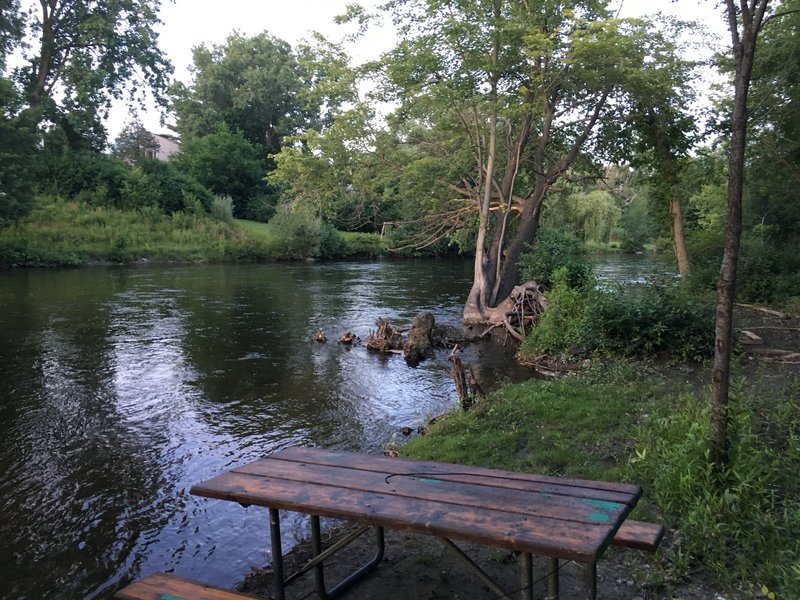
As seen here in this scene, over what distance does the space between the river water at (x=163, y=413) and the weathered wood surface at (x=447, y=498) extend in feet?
5.86

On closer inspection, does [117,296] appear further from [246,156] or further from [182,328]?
[246,156]

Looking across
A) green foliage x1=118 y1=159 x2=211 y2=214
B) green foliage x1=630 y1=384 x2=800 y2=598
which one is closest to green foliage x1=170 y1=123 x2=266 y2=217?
green foliage x1=118 y1=159 x2=211 y2=214

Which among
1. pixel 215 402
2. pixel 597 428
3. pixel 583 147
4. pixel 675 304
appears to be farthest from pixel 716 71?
pixel 215 402

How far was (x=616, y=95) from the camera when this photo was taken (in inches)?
661

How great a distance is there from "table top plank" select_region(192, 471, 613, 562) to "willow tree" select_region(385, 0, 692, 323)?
43.5 ft

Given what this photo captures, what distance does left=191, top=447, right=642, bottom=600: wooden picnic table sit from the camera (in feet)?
8.23

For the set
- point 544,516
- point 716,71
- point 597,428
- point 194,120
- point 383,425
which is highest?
point 194,120

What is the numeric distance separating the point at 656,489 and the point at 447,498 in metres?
2.50

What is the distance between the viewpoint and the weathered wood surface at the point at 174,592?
3.23 m

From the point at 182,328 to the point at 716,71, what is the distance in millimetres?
15913

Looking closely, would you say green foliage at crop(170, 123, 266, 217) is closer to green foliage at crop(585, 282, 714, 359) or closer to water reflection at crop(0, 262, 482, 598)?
water reflection at crop(0, 262, 482, 598)

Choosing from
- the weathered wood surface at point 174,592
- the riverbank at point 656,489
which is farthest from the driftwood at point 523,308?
the weathered wood surface at point 174,592

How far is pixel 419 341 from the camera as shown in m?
13.4

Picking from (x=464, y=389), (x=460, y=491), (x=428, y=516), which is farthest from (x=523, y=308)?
(x=428, y=516)
